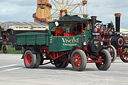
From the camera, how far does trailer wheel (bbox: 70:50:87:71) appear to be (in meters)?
13.5

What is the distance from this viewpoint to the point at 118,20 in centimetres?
1980

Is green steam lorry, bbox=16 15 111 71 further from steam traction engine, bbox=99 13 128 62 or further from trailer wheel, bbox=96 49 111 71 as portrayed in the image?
steam traction engine, bbox=99 13 128 62

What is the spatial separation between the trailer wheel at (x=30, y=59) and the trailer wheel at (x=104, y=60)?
3.10 m

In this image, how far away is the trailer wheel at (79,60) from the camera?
533 inches

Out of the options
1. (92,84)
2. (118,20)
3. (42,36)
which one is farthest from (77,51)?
(118,20)

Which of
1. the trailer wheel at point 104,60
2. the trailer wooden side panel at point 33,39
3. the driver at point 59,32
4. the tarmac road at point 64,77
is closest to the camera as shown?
the tarmac road at point 64,77

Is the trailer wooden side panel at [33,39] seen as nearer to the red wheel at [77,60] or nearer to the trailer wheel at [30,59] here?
the trailer wheel at [30,59]

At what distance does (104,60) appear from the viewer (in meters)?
14.5

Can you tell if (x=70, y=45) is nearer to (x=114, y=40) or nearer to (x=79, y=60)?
(x=79, y=60)

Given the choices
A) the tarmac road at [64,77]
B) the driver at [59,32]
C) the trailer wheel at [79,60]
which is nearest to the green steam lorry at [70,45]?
the trailer wheel at [79,60]

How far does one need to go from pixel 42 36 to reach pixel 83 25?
6.46 ft

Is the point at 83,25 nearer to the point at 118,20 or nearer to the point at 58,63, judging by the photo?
the point at 58,63

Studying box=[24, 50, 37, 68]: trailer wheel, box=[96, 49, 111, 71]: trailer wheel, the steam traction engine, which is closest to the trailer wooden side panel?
box=[24, 50, 37, 68]: trailer wheel

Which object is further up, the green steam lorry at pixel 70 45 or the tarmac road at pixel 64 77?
the green steam lorry at pixel 70 45
